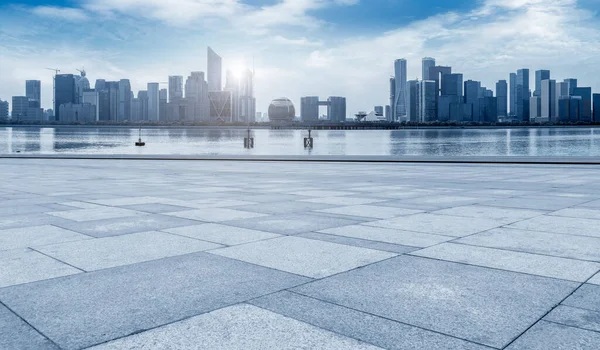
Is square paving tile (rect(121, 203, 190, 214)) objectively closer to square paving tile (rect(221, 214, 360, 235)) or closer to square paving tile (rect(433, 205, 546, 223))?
square paving tile (rect(221, 214, 360, 235))

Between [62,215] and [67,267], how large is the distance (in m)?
5.05

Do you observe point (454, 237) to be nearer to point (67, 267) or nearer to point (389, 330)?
point (389, 330)

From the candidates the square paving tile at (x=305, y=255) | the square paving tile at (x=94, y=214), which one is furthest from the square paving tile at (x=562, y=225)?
the square paving tile at (x=94, y=214)

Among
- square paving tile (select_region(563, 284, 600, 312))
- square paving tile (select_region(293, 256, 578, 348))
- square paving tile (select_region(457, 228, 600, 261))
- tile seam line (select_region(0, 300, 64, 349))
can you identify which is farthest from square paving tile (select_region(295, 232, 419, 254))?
tile seam line (select_region(0, 300, 64, 349))

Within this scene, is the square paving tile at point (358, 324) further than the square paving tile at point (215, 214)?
No

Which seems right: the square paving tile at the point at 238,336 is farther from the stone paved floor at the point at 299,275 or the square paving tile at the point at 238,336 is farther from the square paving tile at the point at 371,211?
the square paving tile at the point at 371,211

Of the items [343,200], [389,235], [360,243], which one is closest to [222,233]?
[360,243]

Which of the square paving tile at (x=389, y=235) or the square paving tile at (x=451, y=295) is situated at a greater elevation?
the square paving tile at (x=389, y=235)

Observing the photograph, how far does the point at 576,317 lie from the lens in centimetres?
514

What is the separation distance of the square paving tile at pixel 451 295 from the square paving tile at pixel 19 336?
2568 millimetres

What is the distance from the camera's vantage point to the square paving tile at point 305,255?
702cm

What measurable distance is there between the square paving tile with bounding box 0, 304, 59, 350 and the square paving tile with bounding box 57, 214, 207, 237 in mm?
4399

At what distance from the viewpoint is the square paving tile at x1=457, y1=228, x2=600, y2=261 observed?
7.95 meters

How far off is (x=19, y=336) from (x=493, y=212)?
10089mm
